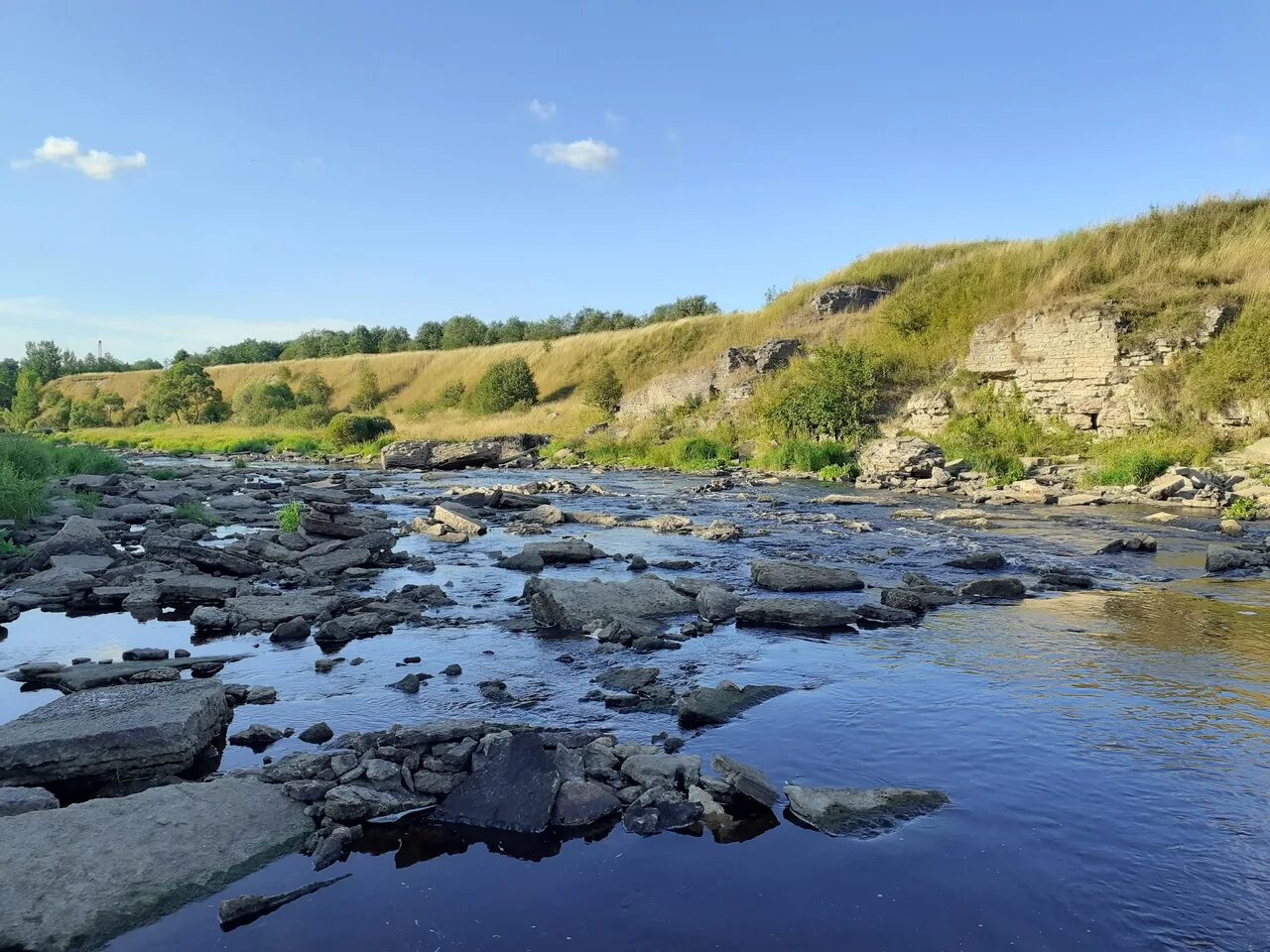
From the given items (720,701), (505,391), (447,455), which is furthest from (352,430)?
(720,701)

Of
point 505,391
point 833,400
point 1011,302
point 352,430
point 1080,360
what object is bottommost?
point 352,430

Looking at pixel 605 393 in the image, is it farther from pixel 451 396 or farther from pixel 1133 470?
pixel 1133 470

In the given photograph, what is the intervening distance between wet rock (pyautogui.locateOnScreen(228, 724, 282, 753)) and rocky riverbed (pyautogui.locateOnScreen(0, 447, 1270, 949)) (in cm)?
2

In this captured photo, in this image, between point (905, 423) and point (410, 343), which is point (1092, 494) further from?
point (410, 343)

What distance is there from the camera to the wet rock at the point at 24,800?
475cm

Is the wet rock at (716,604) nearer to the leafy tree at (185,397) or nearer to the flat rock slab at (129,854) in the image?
the flat rock slab at (129,854)

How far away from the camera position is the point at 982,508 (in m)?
19.7

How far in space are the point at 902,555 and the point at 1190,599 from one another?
4211 millimetres

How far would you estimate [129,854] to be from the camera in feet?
14.2

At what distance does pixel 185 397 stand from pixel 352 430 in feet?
106

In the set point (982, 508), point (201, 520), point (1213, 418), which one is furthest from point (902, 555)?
point (1213, 418)

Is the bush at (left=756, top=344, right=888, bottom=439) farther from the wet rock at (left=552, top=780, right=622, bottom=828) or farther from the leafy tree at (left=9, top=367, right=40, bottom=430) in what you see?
the leafy tree at (left=9, top=367, right=40, bottom=430)

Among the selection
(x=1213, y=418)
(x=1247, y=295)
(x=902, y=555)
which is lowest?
(x=902, y=555)

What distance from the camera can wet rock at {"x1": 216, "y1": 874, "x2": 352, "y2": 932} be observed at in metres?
3.96
